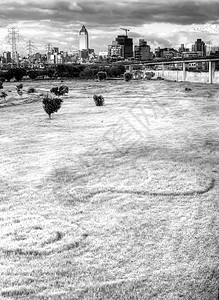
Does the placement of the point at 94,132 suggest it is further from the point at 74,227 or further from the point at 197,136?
the point at 74,227

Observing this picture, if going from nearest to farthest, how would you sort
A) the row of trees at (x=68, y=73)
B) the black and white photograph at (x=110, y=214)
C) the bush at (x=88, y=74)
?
the black and white photograph at (x=110, y=214) → the row of trees at (x=68, y=73) → the bush at (x=88, y=74)

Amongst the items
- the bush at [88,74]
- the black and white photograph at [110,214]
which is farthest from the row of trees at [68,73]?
the black and white photograph at [110,214]

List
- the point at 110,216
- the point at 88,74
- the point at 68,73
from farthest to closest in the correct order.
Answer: the point at 68,73, the point at 88,74, the point at 110,216

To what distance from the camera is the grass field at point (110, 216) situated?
13.0 meters

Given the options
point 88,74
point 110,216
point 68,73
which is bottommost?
Result: point 110,216

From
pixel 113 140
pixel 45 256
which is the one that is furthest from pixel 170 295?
pixel 113 140

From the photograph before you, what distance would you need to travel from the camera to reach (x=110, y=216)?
18.5 meters

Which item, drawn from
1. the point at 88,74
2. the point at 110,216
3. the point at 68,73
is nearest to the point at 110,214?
the point at 110,216

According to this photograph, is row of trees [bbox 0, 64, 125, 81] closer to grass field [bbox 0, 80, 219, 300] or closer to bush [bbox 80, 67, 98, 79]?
bush [bbox 80, 67, 98, 79]

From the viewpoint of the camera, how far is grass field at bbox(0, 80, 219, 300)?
13.0 m

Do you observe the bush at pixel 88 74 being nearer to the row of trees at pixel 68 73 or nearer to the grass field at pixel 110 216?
the row of trees at pixel 68 73

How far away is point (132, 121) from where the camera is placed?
47.4m

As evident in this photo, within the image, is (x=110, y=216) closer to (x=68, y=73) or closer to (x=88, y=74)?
(x=88, y=74)

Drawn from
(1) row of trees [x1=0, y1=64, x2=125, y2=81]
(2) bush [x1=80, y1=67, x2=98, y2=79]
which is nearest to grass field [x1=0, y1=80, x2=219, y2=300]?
(1) row of trees [x1=0, y1=64, x2=125, y2=81]
